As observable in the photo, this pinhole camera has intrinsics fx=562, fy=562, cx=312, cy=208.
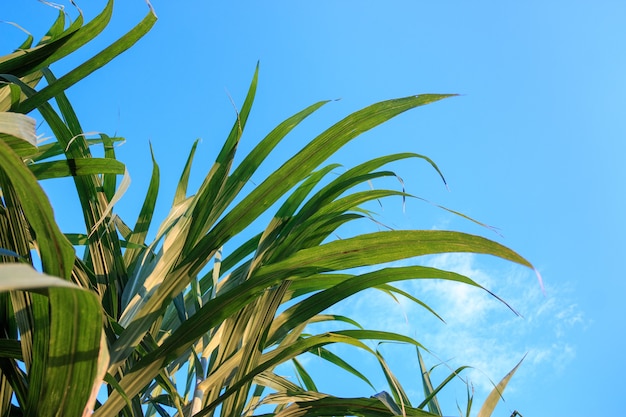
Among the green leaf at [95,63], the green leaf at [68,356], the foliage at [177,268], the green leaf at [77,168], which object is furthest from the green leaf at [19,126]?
the green leaf at [95,63]

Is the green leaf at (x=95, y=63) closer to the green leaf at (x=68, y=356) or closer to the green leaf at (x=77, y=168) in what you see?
the green leaf at (x=77, y=168)

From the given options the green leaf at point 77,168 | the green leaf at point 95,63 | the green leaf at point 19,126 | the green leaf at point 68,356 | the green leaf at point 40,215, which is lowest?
the green leaf at point 68,356

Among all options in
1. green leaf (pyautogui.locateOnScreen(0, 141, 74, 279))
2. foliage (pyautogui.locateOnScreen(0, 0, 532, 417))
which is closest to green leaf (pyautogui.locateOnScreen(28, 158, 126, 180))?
foliage (pyautogui.locateOnScreen(0, 0, 532, 417))

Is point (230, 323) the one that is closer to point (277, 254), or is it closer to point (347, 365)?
point (277, 254)

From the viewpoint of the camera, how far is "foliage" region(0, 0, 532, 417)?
21.2 inches

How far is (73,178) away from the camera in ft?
2.76

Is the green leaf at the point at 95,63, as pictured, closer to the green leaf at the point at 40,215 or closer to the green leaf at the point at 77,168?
the green leaf at the point at 77,168

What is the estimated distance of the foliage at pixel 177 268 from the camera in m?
0.54

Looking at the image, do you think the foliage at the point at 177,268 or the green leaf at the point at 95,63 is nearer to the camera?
the foliage at the point at 177,268

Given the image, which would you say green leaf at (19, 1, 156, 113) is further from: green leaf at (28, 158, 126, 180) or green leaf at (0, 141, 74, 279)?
green leaf at (0, 141, 74, 279)

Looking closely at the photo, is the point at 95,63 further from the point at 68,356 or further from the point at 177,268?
the point at 68,356

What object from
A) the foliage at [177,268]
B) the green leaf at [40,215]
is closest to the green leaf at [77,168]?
the foliage at [177,268]

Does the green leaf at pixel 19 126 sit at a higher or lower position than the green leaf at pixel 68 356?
higher

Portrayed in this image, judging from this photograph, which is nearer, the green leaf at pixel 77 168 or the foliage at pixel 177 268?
the foliage at pixel 177 268
